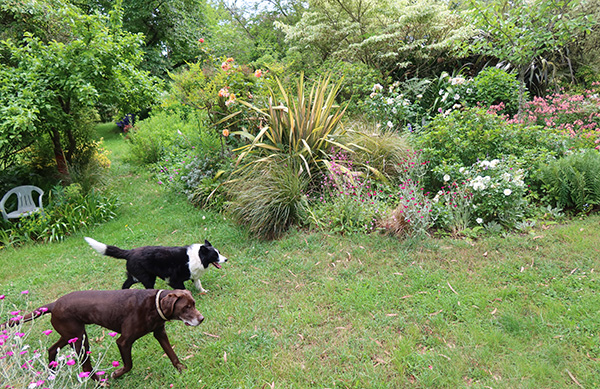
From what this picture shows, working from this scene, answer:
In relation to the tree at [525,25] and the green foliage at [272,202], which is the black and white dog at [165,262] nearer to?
the green foliage at [272,202]

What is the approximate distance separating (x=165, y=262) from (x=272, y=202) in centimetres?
160

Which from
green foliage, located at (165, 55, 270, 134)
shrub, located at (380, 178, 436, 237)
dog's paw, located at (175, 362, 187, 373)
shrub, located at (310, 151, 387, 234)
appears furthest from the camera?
green foliage, located at (165, 55, 270, 134)

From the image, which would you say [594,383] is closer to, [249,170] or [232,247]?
[232,247]

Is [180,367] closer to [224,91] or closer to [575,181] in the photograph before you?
[224,91]

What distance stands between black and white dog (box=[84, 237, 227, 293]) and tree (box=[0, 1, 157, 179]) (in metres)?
2.78

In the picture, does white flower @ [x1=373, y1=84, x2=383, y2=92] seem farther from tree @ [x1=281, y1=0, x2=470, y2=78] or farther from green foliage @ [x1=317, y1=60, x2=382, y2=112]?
tree @ [x1=281, y1=0, x2=470, y2=78]

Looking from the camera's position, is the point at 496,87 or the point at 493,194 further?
the point at 496,87

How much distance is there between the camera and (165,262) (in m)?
3.11

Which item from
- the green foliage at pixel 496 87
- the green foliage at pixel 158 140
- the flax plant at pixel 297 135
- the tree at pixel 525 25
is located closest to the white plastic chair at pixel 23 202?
the green foliage at pixel 158 140

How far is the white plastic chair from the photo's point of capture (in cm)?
506

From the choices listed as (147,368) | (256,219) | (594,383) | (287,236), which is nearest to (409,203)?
(287,236)

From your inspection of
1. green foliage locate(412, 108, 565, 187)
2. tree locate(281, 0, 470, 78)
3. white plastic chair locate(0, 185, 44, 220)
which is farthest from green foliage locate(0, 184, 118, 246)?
tree locate(281, 0, 470, 78)

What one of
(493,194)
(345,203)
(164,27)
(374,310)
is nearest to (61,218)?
(345,203)

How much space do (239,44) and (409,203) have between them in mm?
12845
